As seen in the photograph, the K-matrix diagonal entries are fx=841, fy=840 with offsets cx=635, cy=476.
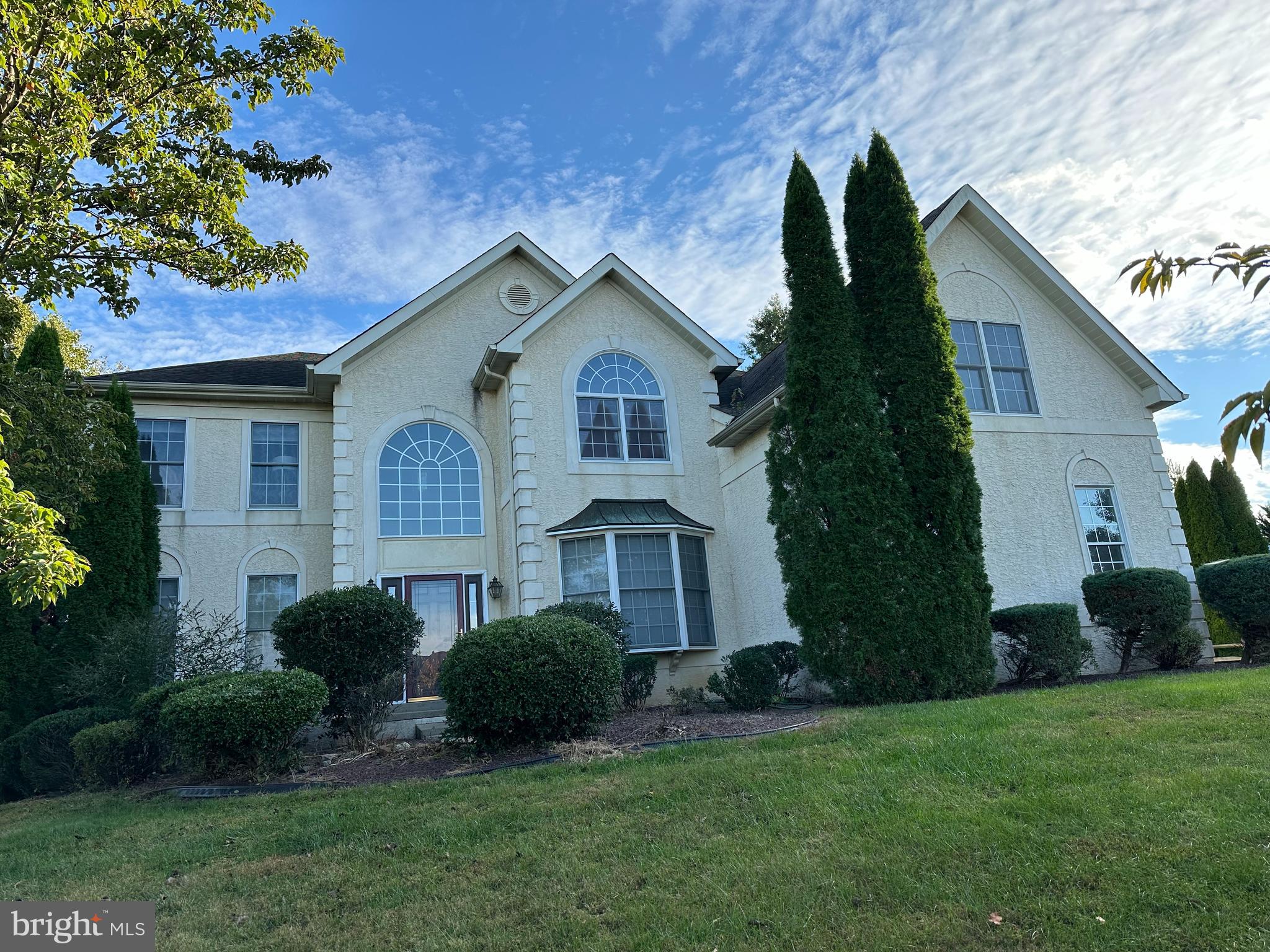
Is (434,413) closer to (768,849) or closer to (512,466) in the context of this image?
(512,466)

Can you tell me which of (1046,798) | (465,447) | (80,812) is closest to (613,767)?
(1046,798)

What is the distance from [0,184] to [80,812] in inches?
233

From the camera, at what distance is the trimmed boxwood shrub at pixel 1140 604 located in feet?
39.2

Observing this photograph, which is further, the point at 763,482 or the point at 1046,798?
the point at 763,482

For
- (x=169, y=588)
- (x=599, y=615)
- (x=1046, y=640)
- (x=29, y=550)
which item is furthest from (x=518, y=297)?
(x=29, y=550)

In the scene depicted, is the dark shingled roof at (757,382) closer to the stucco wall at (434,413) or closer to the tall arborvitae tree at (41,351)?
the stucco wall at (434,413)

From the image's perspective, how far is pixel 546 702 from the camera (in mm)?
8797

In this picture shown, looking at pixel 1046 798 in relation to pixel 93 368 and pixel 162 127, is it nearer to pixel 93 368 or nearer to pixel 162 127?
pixel 162 127

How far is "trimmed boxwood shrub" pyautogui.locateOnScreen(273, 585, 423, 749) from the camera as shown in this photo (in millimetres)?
10250

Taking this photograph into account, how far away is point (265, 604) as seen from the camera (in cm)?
1558

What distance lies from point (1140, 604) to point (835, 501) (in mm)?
4868

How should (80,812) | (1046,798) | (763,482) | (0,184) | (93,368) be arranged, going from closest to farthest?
(1046,798) → (0,184) → (80,812) → (763,482) → (93,368)

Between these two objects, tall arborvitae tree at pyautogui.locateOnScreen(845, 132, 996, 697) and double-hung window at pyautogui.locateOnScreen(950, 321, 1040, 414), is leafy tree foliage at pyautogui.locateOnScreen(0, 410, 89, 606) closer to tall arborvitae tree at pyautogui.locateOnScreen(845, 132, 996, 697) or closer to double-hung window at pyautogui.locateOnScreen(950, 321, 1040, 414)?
tall arborvitae tree at pyautogui.locateOnScreen(845, 132, 996, 697)

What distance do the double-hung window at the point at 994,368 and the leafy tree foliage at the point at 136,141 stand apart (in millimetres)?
10479
